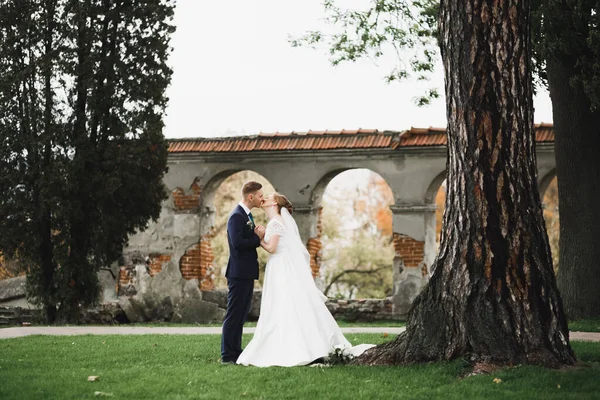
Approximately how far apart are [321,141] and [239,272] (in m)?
10.4

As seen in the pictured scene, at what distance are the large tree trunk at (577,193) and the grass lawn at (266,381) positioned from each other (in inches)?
190

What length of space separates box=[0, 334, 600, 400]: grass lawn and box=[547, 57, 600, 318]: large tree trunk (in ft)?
15.9

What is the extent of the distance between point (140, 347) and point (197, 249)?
9441 mm

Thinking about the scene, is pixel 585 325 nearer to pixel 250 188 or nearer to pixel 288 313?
pixel 288 313

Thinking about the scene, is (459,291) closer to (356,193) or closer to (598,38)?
(598,38)

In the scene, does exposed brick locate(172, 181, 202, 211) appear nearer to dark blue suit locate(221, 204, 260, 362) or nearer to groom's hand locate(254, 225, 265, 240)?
groom's hand locate(254, 225, 265, 240)

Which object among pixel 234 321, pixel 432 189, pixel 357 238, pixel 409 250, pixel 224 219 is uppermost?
pixel 224 219

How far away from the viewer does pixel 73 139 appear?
1680cm

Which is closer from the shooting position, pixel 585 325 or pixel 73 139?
pixel 585 325

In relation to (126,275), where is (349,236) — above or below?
above

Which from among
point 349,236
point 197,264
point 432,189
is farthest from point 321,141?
point 349,236

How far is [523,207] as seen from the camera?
781cm

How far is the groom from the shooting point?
9.09 m

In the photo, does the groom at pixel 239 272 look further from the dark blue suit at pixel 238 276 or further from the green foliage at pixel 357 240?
the green foliage at pixel 357 240
